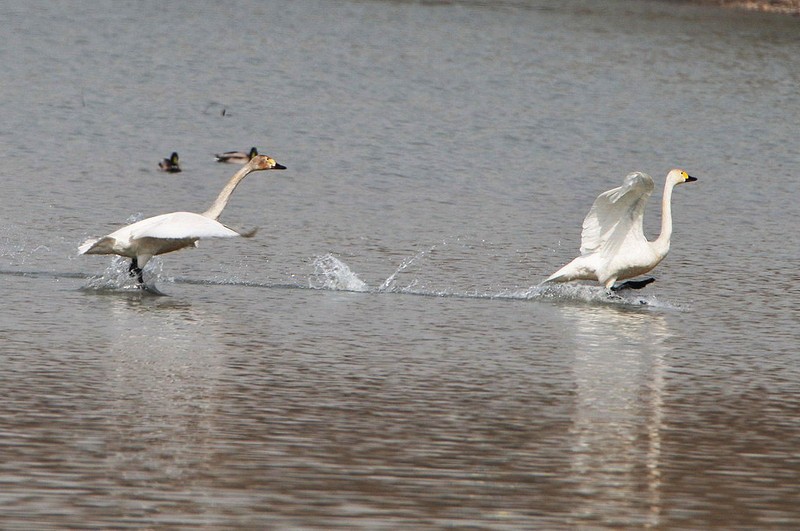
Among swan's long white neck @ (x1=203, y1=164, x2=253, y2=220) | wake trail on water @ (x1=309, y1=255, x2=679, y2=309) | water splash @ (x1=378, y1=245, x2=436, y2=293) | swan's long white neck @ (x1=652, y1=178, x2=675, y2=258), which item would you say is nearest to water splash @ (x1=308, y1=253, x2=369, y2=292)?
wake trail on water @ (x1=309, y1=255, x2=679, y2=309)

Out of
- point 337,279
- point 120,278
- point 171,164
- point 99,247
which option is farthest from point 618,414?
point 171,164

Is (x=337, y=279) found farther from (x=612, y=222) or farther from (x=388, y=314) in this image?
(x=612, y=222)

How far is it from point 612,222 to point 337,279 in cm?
218

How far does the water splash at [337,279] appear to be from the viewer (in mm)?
12148

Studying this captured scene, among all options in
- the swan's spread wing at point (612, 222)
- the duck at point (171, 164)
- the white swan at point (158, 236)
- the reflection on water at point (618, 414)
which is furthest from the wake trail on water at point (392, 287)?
the duck at point (171, 164)

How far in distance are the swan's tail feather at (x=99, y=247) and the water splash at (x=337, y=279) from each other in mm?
1597

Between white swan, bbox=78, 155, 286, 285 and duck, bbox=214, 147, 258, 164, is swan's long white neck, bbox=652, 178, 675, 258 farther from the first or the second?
duck, bbox=214, 147, 258, 164

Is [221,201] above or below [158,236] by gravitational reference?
above

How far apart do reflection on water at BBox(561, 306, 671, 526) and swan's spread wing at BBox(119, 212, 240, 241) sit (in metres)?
2.58

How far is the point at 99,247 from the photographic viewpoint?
11.5 m

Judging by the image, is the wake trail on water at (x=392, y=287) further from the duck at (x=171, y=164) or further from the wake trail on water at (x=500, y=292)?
the duck at (x=171, y=164)

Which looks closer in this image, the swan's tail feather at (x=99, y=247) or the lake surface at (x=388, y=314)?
the lake surface at (x=388, y=314)

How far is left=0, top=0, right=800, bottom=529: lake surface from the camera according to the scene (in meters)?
6.50

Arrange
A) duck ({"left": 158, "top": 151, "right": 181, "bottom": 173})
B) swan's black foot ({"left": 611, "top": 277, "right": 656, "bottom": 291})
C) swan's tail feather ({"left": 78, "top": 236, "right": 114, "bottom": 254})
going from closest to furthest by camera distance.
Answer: swan's tail feather ({"left": 78, "top": 236, "right": 114, "bottom": 254}), swan's black foot ({"left": 611, "top": 277, "right": 656, "bottom": 291}), duck ({"left": 158, "top": 151, "right": 181, "bottom": 173})
